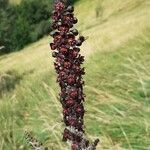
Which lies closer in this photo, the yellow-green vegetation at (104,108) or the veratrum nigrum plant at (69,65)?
the veratrum nigrum plant at (69,65)

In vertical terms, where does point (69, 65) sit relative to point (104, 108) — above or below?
above

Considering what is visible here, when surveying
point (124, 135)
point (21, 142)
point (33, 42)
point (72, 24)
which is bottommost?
point (33, 42)

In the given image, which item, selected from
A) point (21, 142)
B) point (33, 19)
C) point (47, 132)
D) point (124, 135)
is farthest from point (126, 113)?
point (33, 19)

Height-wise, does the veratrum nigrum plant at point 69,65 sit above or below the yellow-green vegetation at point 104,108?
above

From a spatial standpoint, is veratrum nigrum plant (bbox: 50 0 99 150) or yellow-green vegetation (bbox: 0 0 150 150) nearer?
veratrum nigrum plant (bbox: 50 0 99 150)

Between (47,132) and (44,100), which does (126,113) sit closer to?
(47,132)

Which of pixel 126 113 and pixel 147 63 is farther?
pixel 147 63

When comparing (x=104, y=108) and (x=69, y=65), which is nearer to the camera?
(x=69, y=65)

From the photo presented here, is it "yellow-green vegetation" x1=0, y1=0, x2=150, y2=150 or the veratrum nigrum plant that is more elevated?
the veratrum nigrum plant
